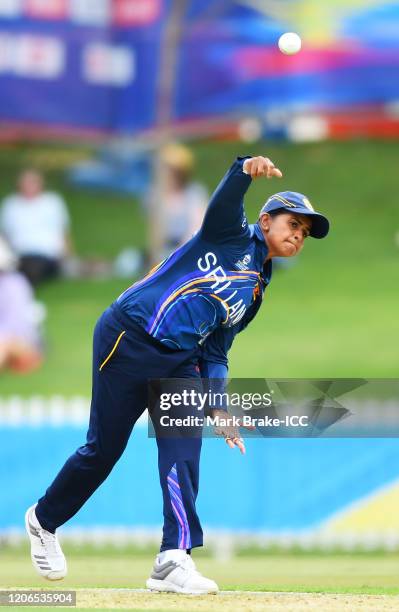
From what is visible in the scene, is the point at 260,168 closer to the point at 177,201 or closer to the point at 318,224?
the point at 318,224

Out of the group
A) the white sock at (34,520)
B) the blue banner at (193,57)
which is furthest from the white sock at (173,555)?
the blue banner at (193,57)

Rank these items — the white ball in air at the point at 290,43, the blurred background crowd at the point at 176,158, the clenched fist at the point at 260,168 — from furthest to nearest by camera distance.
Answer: the blurred background crowd at the point at 176,158 → the white ball in air at the point at 290,43 → the clenched fist at the point at 260,168

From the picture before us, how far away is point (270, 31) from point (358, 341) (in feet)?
15.3

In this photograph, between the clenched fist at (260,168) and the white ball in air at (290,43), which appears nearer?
the clenched fist at (260,168)

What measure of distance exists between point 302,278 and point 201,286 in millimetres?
13251

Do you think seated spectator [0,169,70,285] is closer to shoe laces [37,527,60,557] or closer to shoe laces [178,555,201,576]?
shoe laces [37,527,60,557]

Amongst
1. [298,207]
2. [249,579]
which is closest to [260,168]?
[298,207]

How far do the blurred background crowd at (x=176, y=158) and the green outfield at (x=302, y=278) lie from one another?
34 mm

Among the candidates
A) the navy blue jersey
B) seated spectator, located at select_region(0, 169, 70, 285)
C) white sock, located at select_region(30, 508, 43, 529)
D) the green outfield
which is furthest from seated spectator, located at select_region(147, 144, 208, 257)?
the navy blue jersey

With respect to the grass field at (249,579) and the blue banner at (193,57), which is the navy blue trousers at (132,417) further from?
the blue banner at (193,57)

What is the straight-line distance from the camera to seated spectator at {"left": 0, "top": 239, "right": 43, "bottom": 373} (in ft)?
51.7

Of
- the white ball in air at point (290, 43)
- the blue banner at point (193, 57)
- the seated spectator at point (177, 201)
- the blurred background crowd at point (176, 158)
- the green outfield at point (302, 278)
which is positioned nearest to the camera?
the white ball in air at point (290, 43)

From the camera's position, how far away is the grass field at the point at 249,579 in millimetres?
6336

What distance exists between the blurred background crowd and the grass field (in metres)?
5.13
